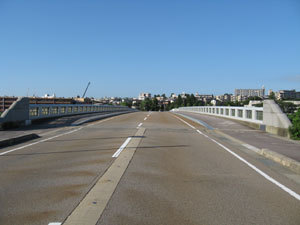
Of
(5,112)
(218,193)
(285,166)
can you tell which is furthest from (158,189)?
(5,112)

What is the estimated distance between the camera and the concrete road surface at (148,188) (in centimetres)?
479

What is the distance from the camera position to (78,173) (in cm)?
741

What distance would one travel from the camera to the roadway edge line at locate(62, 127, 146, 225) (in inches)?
180

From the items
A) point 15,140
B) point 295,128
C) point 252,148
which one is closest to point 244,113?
point 295,128

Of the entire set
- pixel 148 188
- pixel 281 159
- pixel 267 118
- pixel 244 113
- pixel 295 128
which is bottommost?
pixel 148 188

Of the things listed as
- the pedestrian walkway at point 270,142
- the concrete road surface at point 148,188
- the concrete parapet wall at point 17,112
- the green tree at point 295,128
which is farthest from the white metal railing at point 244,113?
the concrete parapet wall at point 17,112

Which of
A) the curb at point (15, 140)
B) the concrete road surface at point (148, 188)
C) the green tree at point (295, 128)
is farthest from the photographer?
the green tree at point (295, 128)

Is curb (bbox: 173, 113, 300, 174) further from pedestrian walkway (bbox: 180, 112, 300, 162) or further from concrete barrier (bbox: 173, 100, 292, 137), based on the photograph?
concrete barrier (bbox: 173, 100, 292, 137)

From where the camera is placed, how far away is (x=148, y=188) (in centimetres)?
625

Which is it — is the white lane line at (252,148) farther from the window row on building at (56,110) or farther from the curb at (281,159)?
the window row on building at (56,110)

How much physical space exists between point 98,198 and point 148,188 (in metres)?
1.18

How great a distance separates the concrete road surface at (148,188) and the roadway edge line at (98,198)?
20 millimetres

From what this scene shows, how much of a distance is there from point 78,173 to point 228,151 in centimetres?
634

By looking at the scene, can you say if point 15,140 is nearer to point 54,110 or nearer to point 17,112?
point 17,112
